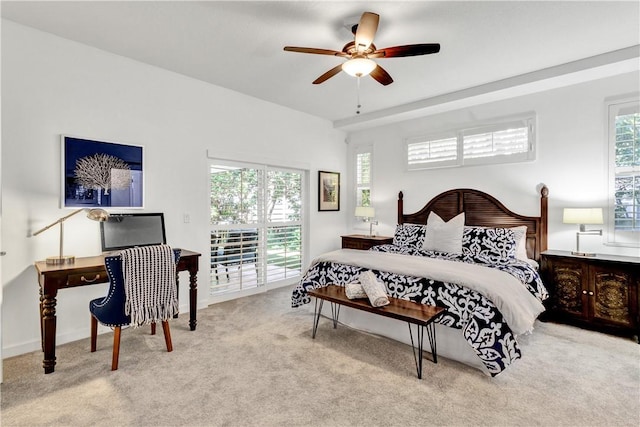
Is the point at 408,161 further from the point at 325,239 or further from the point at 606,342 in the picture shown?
the point at 606,342

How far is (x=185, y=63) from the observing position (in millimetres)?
3611

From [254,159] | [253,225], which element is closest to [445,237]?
[253,225]

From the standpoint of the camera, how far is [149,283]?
2.63m

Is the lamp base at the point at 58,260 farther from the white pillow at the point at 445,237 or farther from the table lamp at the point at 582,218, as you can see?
the table lamp at the point at 582,218

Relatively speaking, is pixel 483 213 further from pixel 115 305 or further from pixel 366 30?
pixel 115 305

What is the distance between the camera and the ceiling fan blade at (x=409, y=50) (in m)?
2.45

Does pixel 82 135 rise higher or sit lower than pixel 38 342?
higher

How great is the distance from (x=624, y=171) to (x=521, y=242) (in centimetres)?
125

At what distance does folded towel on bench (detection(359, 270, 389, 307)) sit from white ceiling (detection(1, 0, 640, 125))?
2165mm

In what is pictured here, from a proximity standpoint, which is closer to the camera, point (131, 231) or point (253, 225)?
point (131, 231)

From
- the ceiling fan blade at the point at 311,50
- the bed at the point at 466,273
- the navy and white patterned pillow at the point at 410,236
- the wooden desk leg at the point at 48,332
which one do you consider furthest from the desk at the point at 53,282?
the navy and white patterned pillow at the point at 410,236

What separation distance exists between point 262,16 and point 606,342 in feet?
13.9

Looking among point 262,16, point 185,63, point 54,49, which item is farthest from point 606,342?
point 54,49

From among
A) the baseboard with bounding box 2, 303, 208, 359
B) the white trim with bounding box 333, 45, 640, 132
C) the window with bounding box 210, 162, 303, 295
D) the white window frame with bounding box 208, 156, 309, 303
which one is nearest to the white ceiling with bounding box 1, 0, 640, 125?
the white trim with bounding box 333, 45, 640, 132
